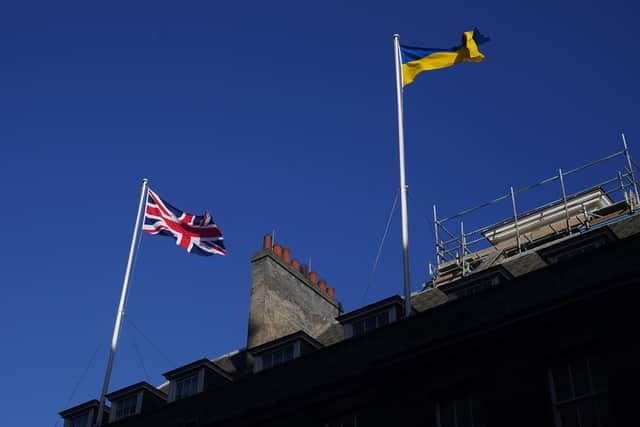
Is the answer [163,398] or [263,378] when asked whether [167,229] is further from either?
[263,378]

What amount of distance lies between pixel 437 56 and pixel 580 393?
1666cm

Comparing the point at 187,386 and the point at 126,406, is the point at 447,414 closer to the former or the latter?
the point at 187,386

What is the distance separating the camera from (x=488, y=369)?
26.5 meters

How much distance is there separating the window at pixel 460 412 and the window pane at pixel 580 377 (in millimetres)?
2528

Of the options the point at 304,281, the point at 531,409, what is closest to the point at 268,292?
the point at 304,281

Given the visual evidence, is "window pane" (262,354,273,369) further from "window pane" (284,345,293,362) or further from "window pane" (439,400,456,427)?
"window pane" (439,400,456,427)

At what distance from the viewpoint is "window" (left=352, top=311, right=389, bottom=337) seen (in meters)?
32.1

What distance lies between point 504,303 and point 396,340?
11.6ft

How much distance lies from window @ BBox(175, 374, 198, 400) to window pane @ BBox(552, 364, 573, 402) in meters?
14.3

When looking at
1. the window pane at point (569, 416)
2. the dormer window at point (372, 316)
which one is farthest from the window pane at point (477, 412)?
the dormer window at point (372, 316)

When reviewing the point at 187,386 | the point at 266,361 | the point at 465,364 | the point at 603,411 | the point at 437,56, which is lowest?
the point at 603,411

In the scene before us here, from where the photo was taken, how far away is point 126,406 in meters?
36.9

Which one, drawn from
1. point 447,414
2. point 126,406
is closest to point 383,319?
point 447,414

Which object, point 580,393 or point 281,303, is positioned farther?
point 281,303
